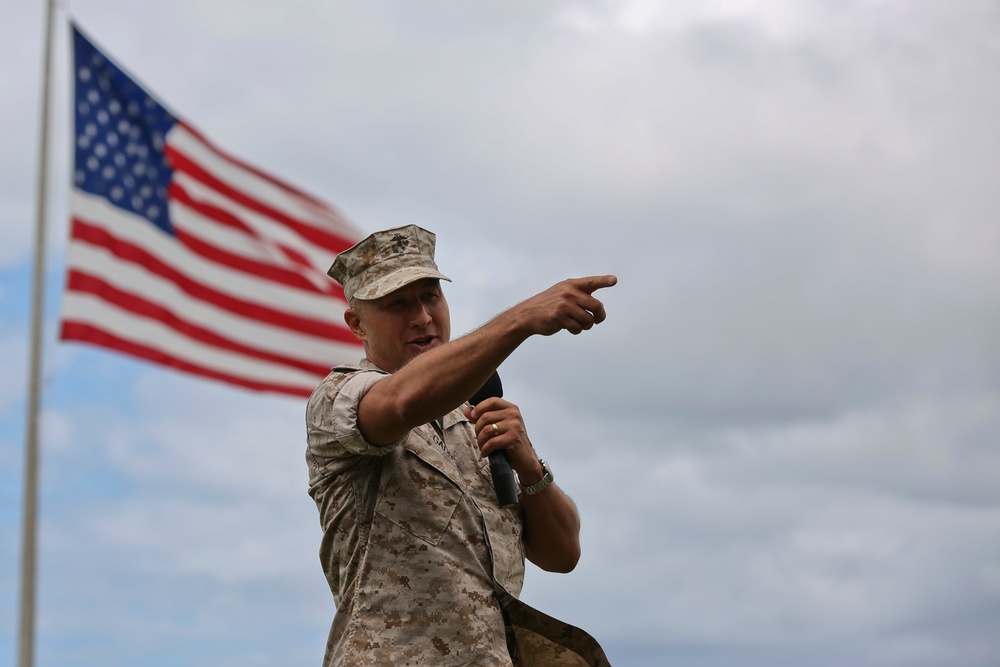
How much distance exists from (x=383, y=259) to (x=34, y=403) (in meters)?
6.05

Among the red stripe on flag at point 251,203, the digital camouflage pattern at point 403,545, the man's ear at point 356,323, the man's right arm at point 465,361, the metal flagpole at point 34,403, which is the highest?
the red stripe on flag at point 251,203

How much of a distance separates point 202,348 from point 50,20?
307cm

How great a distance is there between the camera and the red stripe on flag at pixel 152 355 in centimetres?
1095

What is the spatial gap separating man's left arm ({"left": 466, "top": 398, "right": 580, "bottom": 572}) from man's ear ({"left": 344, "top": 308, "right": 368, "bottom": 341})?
0.50 metres

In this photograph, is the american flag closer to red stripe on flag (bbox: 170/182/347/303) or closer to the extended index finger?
red stripe on flag (bbox: 170/182/347/303)

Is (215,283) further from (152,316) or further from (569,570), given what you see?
(569,570)

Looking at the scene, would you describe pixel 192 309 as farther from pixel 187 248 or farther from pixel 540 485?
pixel 540 485

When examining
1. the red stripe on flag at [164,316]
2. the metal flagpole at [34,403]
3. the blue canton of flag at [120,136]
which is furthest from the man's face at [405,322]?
the blue canton of flag at [120,136]

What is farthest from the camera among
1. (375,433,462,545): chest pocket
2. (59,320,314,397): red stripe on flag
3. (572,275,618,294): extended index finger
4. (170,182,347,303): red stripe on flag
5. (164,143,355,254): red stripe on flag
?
(164,143,355,254): red stripe on flag

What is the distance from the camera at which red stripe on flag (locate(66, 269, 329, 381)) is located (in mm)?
11203

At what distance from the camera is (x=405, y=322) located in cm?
564

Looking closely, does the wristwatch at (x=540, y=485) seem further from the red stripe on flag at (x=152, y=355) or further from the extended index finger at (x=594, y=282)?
the red stripe on flag at (x=152, y=355)

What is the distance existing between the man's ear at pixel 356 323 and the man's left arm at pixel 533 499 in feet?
1.65

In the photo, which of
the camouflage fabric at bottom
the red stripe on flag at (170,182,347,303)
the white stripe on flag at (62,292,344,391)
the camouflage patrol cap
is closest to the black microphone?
the camouflage fabric at bottom
